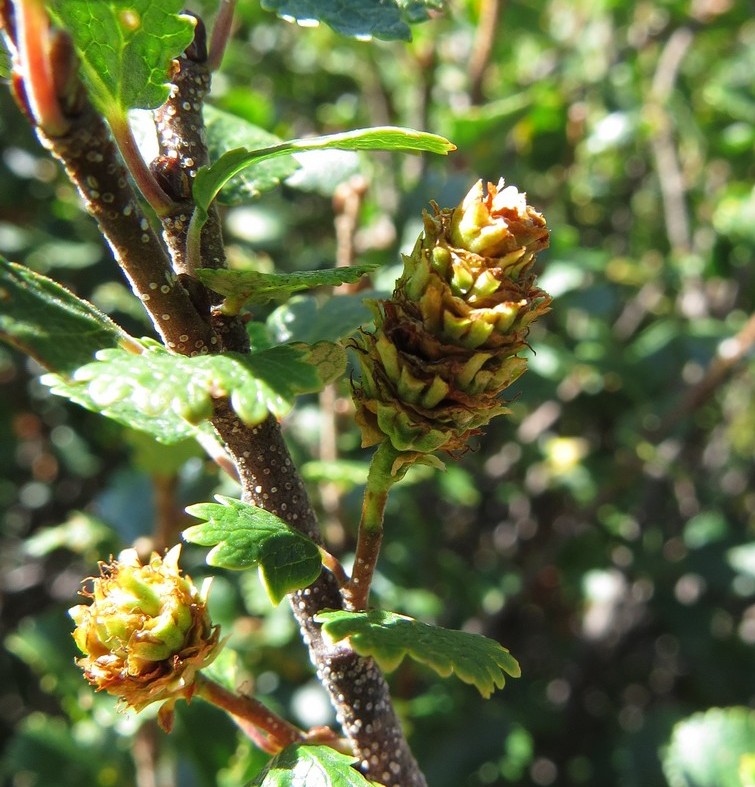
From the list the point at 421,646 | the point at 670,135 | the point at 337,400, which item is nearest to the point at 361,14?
the point at 421,646

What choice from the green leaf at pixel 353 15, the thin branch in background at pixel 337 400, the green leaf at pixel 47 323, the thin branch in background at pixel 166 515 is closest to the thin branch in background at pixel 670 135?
the thin branch in background at pixel 337 400

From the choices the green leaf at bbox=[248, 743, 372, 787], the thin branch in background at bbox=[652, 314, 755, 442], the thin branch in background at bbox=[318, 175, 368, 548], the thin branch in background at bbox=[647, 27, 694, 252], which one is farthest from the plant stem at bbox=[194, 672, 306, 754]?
the thin branch in background at bbox=[647, 27, 694, 252]

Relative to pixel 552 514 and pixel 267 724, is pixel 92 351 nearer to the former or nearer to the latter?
pixel 267 724

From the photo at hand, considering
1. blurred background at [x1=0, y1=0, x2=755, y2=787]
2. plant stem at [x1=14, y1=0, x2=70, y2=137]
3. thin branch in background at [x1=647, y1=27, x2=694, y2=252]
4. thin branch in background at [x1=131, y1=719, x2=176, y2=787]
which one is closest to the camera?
plant stem at [x1=14, y1=0, x2=70, y2=137]

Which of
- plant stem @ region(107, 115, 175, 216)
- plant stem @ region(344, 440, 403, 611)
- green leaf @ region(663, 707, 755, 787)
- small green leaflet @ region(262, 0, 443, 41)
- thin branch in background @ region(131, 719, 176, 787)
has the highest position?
small green leaflet @ region(262, 0, 443, 41)

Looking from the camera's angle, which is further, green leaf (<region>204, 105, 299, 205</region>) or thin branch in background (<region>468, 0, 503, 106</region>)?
thin branch in background (<region>468, 0, 503, 106</region>)

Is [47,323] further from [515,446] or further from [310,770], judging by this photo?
[515,446]

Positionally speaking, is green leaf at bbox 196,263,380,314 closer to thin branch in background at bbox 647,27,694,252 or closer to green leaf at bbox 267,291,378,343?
green leaf at bbox 267,291,378,343
